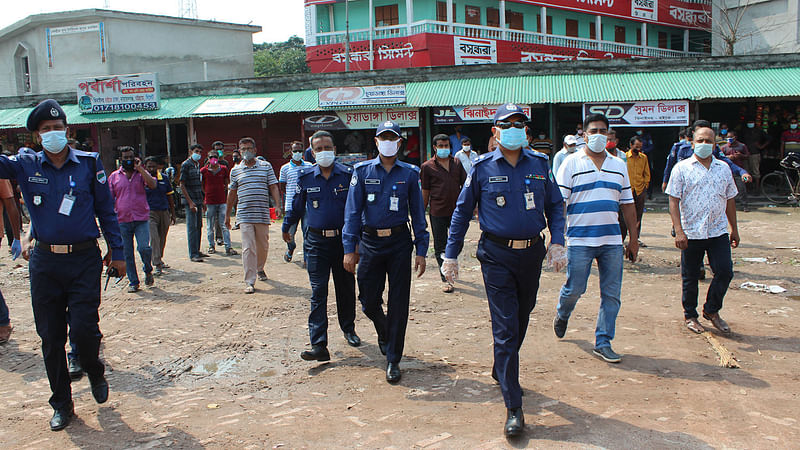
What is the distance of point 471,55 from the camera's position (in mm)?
30500

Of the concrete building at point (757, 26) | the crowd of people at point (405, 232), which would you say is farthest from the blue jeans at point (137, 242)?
the concrete building at point (757, 26)

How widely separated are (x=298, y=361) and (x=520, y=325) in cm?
214

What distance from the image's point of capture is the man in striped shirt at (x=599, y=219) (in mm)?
5113

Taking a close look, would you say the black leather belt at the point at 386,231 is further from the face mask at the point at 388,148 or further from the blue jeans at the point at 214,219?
the blue jeans at the point at 214,219

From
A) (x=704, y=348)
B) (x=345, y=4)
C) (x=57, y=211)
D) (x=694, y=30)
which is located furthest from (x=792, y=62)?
(x=694, y=30)

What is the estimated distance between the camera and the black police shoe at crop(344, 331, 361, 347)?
580 centimetres

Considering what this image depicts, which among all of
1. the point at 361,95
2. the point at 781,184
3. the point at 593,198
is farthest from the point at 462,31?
the point at 593,198

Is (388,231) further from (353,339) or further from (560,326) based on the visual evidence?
(560,326)

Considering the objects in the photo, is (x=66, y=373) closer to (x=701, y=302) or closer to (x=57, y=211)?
(x=57, y=211)

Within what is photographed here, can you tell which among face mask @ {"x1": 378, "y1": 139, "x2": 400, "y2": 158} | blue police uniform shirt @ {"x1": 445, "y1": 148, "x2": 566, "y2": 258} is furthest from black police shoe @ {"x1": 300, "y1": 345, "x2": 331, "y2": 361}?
face mask @ {"x1": 378, "y1": 139, "x2": 400, "y2": 158}

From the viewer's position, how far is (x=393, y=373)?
4.84 m

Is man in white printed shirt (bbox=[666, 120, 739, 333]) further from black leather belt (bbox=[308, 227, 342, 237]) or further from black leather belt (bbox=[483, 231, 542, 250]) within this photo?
black leather belt (bbox=[308, 227, 342, 237])

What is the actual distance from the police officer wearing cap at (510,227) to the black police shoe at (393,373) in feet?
3.05

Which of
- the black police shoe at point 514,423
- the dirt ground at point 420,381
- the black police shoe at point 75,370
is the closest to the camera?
the black police shoe at point 514,423
